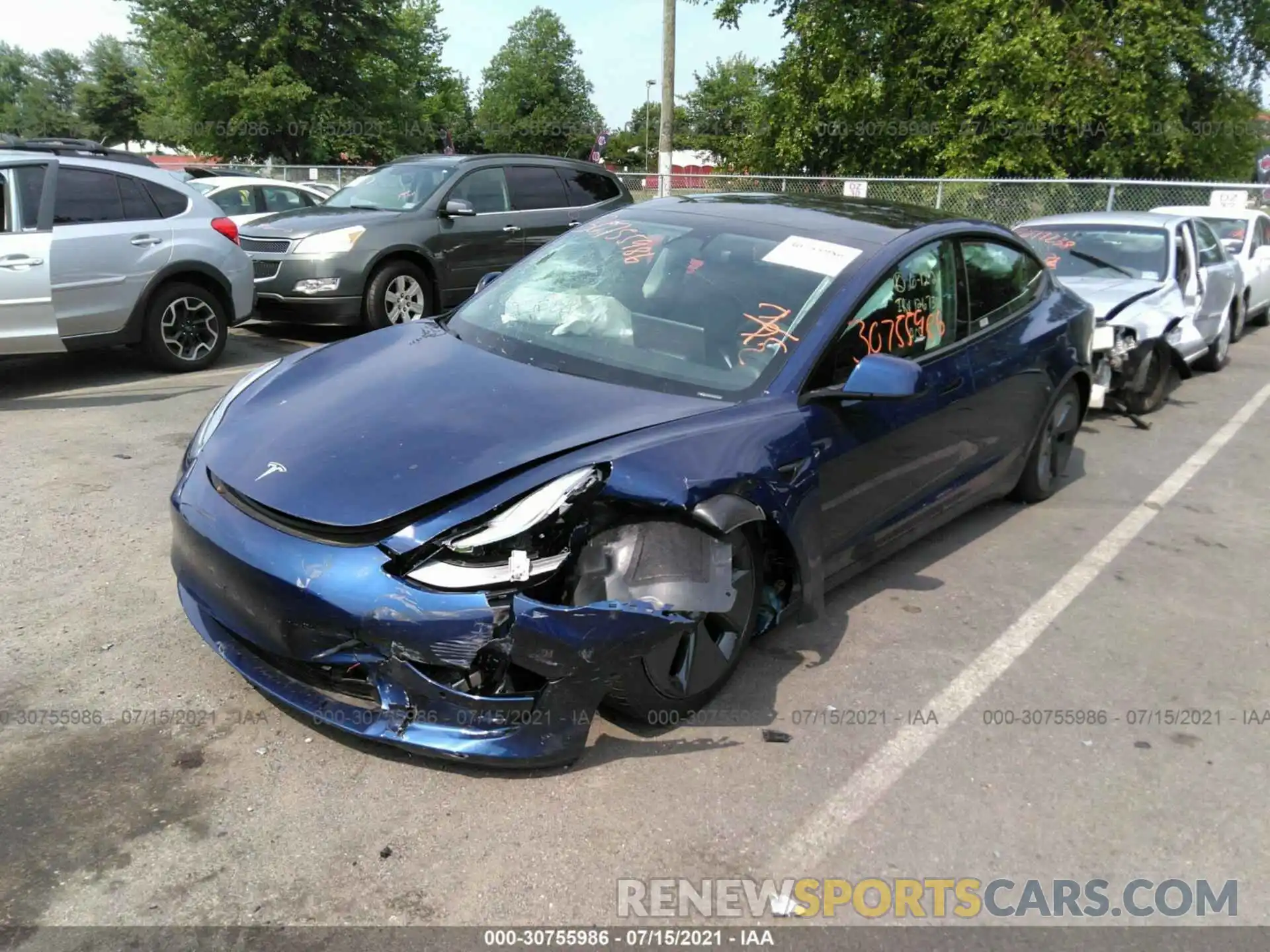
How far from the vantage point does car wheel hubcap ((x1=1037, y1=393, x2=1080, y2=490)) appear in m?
5.57

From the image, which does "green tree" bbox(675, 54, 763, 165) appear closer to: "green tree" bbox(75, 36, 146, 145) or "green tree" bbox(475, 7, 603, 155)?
"green tree" bbox(475, 7, 603, 155)

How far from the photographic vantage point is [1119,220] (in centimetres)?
922

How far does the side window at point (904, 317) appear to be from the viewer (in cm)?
376

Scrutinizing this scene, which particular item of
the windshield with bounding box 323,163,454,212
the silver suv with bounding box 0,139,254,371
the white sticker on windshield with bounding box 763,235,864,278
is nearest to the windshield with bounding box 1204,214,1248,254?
the windshield with bounding box 323,163,454,212

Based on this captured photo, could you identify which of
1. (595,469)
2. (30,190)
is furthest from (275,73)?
(595,469)

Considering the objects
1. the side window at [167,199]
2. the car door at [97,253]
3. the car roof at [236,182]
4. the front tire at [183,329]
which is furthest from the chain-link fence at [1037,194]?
the car door at [97,253]

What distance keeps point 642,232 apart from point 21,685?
293 cm

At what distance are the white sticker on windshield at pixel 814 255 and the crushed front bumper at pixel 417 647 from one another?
174 centimetres

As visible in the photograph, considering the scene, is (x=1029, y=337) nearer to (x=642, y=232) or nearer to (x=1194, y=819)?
(x=642, y=232)

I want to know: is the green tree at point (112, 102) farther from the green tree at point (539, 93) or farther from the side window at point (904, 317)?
the side window at point (904, 317)

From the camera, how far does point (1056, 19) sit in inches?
787

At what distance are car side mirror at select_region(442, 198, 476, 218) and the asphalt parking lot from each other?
17.2 feet

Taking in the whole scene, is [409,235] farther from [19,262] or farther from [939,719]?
[939,719]

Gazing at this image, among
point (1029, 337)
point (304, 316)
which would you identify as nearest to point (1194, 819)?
point (1029, 337)
